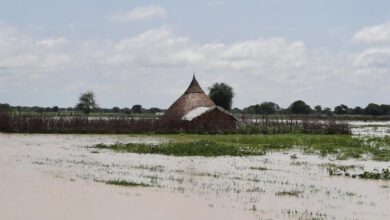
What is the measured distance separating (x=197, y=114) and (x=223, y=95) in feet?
79.8

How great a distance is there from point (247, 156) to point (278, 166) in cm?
440

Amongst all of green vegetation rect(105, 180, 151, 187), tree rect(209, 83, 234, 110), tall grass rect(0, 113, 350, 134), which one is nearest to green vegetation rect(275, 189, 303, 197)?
green vegetation rect(105, 180, 151, 187)

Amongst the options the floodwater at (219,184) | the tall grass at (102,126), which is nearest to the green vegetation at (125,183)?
the floodwater at (219,184)

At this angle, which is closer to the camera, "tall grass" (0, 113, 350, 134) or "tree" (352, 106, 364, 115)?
"tall grass" (0, 113, 350, 134)

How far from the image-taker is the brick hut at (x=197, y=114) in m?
45.8

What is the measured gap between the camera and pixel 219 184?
1594 centimetres

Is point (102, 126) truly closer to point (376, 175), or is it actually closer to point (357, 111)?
point (376, 175)

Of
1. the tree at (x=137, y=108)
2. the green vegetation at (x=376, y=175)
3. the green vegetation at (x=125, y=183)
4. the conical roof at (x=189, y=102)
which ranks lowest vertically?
the green vegetation at (x=376, y=175)

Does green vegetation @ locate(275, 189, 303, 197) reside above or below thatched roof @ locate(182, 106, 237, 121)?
below

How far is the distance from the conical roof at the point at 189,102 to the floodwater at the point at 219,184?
25.1 metres

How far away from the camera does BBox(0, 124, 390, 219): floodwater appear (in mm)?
12086

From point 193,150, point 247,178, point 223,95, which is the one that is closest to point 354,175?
point 247,178

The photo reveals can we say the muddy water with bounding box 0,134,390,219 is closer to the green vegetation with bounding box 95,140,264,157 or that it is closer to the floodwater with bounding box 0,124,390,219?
the floodwater with bounding box 0,124,390,219

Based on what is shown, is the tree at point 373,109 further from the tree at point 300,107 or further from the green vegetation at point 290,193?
the green vegetation at point 290,193
